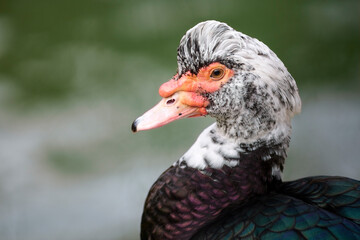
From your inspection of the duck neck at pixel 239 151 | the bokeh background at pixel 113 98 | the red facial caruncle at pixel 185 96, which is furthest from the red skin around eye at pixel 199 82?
the bokeh background at pixel 113 98

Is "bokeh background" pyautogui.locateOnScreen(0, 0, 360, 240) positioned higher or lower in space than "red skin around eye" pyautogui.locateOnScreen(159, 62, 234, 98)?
higher

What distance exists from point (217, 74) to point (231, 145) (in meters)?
0.18

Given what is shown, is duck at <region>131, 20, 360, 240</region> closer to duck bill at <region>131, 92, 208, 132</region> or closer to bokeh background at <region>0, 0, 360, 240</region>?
duck bill at <region>131, 92, 208, 132</region>

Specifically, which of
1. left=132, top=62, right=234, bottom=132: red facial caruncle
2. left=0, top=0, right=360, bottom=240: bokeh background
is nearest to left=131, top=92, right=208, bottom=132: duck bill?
left=132, top=62, right=234, bottom=132: red facial caruncle

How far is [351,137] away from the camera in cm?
189

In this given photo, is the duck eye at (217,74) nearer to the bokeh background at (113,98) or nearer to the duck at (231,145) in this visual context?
the duck at (231,145)

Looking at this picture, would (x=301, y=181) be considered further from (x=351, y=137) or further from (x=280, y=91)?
(x=351, y=137)

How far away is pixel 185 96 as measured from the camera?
998 mm

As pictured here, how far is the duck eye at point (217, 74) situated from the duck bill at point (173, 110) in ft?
0.20

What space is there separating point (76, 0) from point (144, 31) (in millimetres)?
358

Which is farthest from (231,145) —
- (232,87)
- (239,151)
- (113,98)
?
(113,98)

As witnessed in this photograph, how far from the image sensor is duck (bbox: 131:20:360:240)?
937 millimetres

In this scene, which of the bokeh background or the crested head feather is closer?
the crested head feather

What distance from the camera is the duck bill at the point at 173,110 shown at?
0.99m
